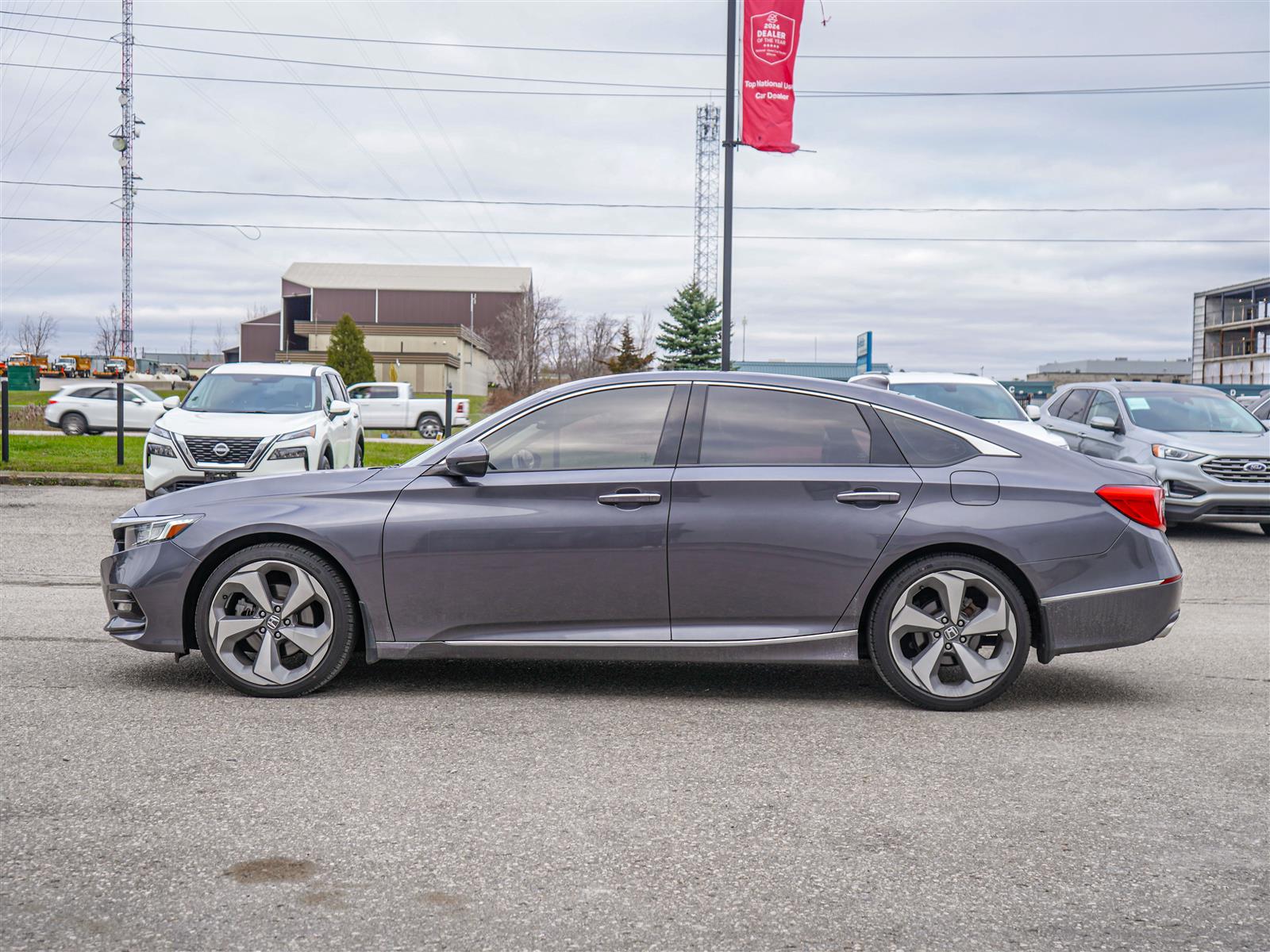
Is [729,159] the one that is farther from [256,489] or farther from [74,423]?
[74,423]

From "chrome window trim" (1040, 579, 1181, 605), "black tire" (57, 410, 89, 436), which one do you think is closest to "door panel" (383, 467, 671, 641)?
"chrome window trim" (1040, 579, 1181, 605)

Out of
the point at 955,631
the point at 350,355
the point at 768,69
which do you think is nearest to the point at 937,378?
the point at 768,69

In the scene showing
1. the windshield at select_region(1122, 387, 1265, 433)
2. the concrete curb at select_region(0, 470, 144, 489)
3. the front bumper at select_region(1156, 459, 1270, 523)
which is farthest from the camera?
the concrete curb at select_region(0, 470, 144, 489)

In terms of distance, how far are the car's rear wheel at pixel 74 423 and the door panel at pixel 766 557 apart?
31124 mm

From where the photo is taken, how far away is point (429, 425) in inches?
Answer: 1355

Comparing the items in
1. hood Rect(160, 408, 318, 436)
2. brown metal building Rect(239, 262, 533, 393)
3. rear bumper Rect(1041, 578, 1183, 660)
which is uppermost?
brown metal building Rect(239, 262, 533, 393)

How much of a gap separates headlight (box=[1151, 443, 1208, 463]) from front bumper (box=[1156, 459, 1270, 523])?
58mm

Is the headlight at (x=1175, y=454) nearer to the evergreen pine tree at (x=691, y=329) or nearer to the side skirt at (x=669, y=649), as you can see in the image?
the side skirt at (x=669, y=649)

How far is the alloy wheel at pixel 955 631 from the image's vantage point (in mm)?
5332

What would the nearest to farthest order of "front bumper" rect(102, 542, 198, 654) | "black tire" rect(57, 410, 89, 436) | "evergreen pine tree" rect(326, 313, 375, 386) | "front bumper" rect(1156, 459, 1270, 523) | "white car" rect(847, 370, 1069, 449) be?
1. "front bumper" rect(102, 542, 198, 654)
2. "front bumper" rect(1156, 459, 1270, 523)
3. "white car" rect(847, 370, 1069, 449)
4. "black tire" rect(57, 410, 89, 436)
5. "evergreen pine tree" rect(326, 313, 375, 386)

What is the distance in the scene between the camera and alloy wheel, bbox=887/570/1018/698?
5.33 metres

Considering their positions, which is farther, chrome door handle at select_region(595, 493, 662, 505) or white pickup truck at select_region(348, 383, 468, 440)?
white pickup truck at select_region(348, 383, 468, 440)

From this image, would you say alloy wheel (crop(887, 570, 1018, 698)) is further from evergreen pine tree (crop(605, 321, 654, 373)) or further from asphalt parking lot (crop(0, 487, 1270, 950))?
evergreen pine tree (crop(605, 321, 654, 373))

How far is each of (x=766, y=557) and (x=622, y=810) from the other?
66.2 inches
